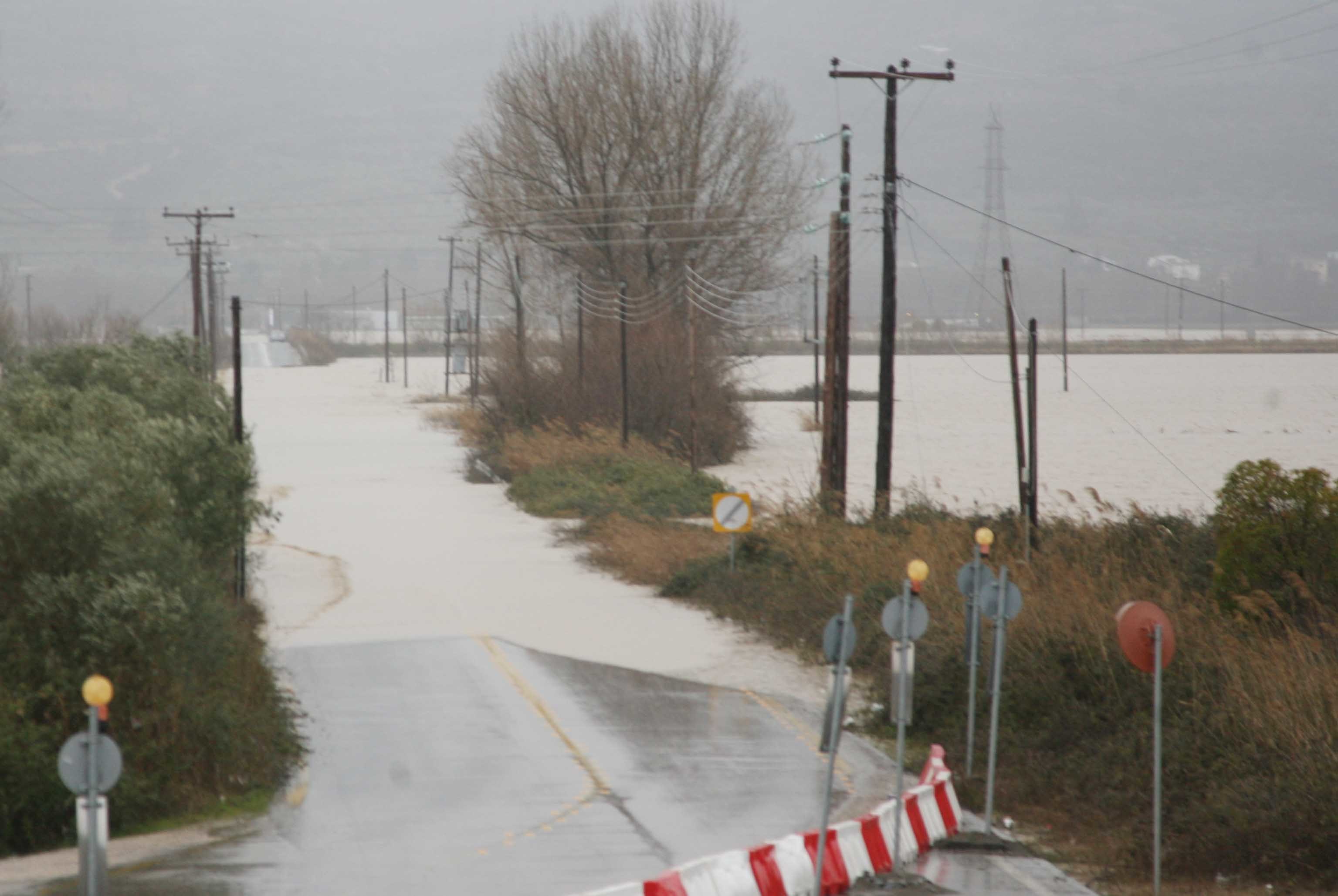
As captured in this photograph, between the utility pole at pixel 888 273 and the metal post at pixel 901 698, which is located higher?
the utility pole at pixel 888 273

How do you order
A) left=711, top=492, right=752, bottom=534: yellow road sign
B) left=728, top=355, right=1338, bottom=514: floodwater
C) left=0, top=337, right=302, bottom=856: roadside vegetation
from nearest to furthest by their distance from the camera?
left=0, top=337, right=302, bottom=856: roadside vegetation, left=711, top=492, right=752, bottom=534: yellow road sign, left=728, top=355, right=1338, bottom=514: floodwater

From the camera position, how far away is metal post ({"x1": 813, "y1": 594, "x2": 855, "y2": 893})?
9484 millimetres

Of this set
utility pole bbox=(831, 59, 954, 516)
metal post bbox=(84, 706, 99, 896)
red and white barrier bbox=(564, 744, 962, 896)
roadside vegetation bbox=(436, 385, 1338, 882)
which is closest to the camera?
metal post bbox=(84, 706, 99, 896)

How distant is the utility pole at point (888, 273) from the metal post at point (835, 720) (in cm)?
1634

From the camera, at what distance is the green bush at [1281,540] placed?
16.2 meters

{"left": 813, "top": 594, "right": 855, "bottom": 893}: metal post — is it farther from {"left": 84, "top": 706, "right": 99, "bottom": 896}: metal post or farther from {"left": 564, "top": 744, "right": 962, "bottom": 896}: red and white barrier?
{"left": 84, "top": 706, "right": 99, "bottom": 896}: metal post

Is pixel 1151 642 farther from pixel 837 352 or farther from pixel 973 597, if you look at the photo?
pixel 837 352

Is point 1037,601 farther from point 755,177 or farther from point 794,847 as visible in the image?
point 755,177

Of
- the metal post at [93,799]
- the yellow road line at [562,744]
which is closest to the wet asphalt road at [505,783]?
the yellow road line at [562,744]

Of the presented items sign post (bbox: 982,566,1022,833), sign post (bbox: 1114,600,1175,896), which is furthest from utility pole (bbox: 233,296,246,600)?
sign post (bbox: 1114,600,1175,896)

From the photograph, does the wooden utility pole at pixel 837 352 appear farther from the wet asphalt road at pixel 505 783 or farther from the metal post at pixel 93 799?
the metal post at pixel 93 799

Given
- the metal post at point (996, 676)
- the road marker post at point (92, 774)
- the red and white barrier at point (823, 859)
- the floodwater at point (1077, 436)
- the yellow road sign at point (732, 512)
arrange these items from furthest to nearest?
the floodwater at point (1077, 436) → the yellow road sign at point (732, 512) → the metal post at point (996, 676) → the red and white barrier at point (823, 859) → the road marker post at point (92, 774)

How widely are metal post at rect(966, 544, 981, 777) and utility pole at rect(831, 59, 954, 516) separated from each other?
12.3m

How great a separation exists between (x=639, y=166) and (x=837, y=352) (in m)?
33.6
